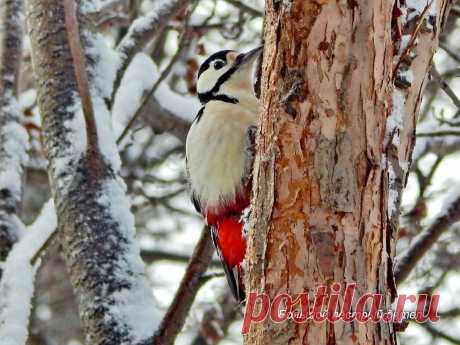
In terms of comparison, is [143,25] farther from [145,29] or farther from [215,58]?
[215,58]

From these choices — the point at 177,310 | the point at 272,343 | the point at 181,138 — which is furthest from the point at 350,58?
the point at 181,138

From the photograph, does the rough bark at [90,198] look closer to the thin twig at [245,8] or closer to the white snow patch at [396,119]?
the thin twig at [245,8]

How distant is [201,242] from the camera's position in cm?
370

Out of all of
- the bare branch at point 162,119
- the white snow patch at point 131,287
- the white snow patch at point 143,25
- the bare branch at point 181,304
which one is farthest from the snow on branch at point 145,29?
the bare branch at point 181,304

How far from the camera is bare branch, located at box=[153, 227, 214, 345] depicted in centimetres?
355

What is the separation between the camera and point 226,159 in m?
3.75

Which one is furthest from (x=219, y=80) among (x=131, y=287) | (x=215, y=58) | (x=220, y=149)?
(x=131, y=287)

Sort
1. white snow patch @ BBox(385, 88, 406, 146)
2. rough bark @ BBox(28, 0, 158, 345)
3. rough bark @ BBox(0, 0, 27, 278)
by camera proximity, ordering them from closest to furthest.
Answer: white snow patch @ BBox(385, 88, 406, 146), rough bark @ BBox(28, 0, 158, 345), rough bark @ BBox(0, 0, 27, 278)

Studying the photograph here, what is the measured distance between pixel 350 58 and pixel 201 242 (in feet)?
5.38

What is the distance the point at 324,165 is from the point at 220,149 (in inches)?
62.1

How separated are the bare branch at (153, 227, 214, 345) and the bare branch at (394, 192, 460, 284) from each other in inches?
36.3

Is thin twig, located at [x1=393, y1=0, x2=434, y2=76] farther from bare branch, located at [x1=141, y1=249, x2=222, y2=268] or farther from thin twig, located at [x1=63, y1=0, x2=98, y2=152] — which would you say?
bare branch, located at [x1=141, y1=249, x2=222, y2=268]

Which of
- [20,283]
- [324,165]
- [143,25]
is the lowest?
[324,165]

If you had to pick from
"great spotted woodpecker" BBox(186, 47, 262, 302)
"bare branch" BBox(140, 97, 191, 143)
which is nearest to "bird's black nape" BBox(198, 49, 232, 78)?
"great spotted woodpecker" BBox(186, 47, 262, 302)
